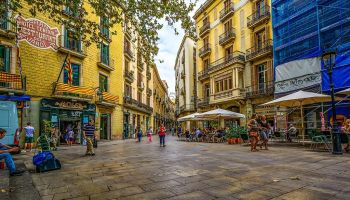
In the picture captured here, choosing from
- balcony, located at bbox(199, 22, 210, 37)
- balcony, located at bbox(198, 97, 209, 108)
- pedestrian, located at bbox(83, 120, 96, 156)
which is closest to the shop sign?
pedestrian, located at bbox(83, 120, 96, 156)

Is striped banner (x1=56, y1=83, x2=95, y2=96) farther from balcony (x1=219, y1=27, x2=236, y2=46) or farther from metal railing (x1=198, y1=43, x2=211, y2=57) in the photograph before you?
metal railing (x1=198, y1=43, x2=211, y2=57)

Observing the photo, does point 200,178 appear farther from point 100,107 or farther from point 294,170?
point 100,107

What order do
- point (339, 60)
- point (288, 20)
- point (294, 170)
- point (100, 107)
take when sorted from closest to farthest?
point (294, 170), point (339, 60), point (288, 20), point (100, 107)

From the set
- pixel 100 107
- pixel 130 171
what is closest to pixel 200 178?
pixel 130 171

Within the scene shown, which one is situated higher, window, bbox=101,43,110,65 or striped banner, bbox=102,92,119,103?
window, bbox=101,43,110,65

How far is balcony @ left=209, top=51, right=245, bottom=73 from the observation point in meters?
23.0

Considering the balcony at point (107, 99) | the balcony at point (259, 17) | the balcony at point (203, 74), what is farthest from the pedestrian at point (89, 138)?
the balcony at point (203, 74)

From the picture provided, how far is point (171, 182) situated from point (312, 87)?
561 inches

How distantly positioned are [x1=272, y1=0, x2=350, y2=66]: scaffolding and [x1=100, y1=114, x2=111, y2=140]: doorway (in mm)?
16359

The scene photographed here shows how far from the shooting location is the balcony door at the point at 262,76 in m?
21.1

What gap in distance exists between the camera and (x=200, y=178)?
490 cm

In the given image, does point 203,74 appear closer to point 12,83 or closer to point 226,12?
point 226,12

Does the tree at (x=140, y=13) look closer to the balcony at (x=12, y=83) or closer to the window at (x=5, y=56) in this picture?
the balcony at (x=12, y=83)

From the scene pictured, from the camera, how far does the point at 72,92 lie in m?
17.9
